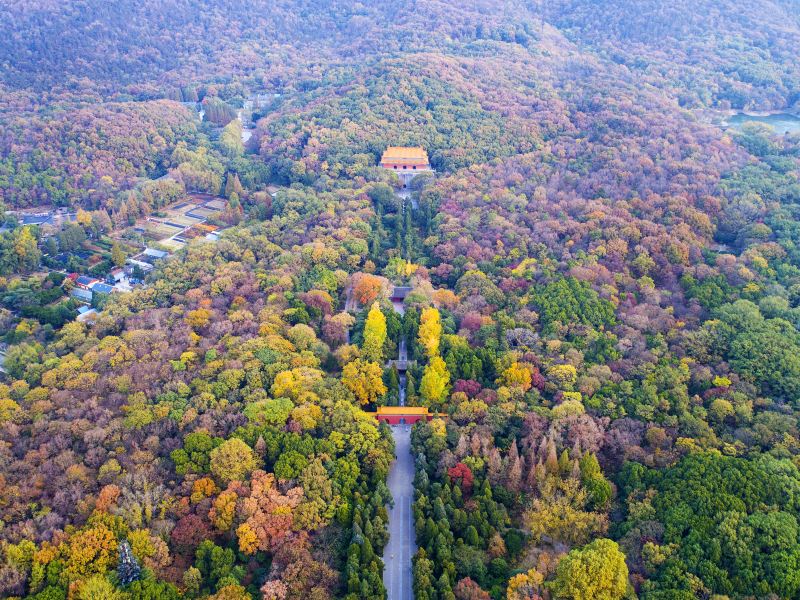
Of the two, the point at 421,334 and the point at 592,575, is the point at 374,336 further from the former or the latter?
the point at 592,575

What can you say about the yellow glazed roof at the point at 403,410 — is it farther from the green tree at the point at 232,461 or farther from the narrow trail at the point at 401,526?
the green tree at the point at 232,461

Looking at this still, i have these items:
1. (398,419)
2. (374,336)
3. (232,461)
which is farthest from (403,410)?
(232,461)

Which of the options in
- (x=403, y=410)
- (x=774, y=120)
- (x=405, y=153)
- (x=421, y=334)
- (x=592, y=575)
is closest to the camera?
(x=592, y=575)

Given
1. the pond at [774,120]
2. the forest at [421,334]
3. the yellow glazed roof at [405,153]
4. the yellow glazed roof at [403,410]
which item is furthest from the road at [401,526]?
the pond at [774,120]

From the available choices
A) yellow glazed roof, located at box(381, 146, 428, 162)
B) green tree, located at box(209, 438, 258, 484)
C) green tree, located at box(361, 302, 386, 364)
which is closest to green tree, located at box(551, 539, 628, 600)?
green tree, located at box(209, 438, 258, 484)

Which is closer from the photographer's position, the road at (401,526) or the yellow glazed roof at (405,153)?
the road at (401,526)
